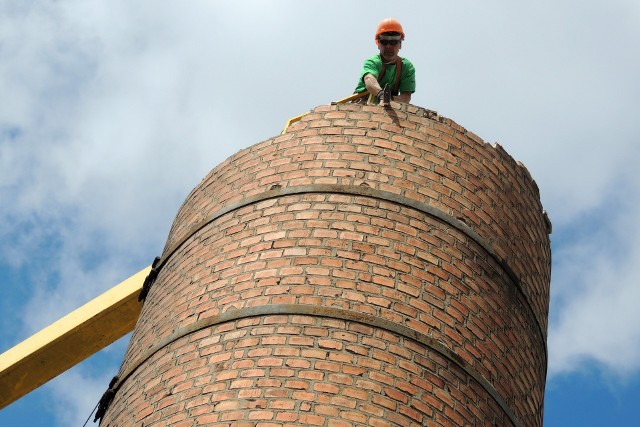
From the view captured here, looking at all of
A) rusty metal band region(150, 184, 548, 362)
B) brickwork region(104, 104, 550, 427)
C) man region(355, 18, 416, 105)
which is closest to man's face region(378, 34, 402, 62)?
man region(355, 18, 416, 105)

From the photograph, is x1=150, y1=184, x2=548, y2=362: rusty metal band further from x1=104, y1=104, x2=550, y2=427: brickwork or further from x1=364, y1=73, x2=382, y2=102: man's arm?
x1=364, y1=73, x2=382, y2=102: man's arm

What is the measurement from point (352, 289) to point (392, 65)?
3.31 meters

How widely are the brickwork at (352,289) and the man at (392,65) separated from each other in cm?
147

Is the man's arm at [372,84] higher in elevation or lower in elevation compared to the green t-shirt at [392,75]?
lower

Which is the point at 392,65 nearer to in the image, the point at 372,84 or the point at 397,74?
the point at 397,74

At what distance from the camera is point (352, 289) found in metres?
8.09

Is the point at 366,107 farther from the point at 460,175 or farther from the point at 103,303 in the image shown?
the point at 103,303

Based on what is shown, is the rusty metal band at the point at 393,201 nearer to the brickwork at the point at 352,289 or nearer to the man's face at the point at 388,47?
the brickwork at the point at 352,289

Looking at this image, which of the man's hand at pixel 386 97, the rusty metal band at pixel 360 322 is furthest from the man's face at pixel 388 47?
the rusty metal band at pixel 360 322

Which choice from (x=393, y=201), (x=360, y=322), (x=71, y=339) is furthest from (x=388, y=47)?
(x=71, y=339)

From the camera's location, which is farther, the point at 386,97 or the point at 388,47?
the point at 388,47

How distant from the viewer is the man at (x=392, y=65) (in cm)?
1078

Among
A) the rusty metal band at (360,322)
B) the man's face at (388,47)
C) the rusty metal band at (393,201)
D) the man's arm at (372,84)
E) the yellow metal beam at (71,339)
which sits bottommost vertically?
the rusty metal band at (360,322)

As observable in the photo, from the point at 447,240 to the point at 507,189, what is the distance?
106 cm
